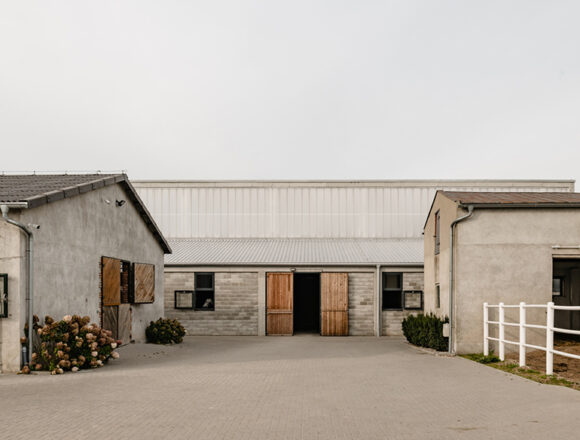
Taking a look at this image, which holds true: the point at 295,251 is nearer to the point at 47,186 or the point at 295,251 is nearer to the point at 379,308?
the point at 379,308

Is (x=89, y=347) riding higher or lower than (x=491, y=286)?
lower

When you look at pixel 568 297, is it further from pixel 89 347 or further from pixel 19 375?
pixel 19 375

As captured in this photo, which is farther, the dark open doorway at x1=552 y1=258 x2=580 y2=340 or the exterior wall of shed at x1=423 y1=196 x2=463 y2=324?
the dark open doorway at x1=552 y1=258 x2=580 y2=340

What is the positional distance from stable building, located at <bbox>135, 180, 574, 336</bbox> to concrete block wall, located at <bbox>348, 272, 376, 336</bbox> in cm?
4

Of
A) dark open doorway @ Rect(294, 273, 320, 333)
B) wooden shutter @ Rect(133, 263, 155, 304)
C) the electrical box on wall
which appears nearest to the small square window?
dark open doorway @ Rect(294, 273, 320, 333)

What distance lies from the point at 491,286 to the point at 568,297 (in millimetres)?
7400

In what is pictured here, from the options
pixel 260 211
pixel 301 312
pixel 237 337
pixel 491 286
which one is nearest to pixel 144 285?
pixel 237 337

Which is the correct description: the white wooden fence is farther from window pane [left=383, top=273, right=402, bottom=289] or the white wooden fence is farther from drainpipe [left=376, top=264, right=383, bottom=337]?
window pane [left=383, top=273, right=402, bottom=289]

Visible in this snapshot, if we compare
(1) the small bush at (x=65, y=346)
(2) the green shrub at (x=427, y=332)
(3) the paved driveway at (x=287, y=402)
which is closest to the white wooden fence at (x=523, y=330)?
(3) the paved driveway at (x=287, y=402)

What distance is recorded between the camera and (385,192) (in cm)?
3144

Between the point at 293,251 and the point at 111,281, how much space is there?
454 inches

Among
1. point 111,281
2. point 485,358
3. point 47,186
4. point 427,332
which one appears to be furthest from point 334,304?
point 47,186

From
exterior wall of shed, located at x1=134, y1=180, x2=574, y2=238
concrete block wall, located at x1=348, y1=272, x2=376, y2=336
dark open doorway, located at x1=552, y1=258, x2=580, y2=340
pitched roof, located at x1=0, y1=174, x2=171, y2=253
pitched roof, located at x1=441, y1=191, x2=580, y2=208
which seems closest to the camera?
pitched roof, located at x1=0, y1=174, x2=171, y2=253

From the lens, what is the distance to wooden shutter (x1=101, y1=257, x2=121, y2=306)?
1609cm
